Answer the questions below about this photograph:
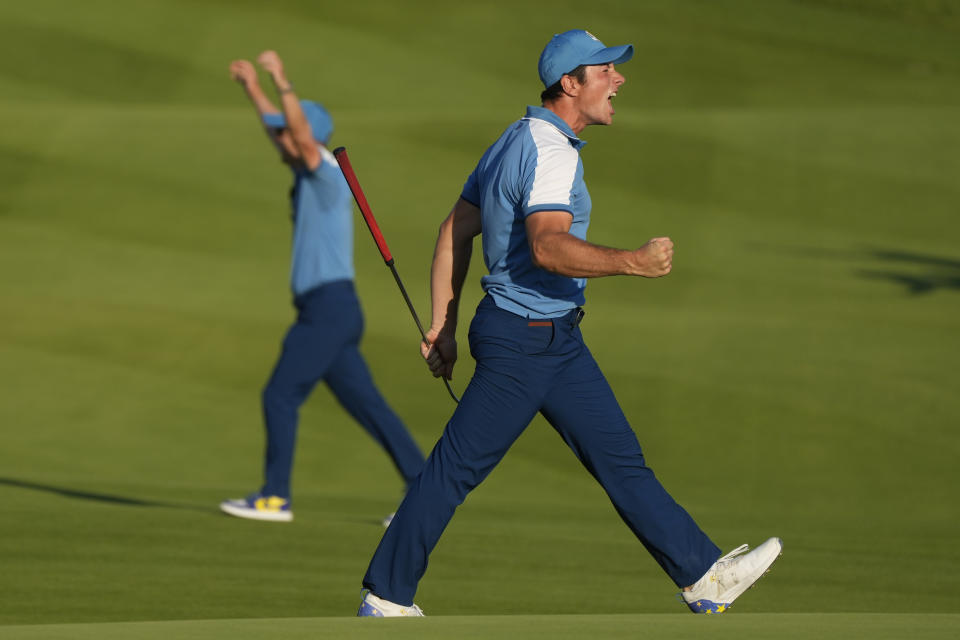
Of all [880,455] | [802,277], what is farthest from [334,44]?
[880,455]

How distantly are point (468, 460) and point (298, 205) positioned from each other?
13.3 ft

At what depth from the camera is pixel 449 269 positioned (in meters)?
6.26

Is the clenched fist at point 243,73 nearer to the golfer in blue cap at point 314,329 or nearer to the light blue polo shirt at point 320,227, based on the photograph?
the golfer in blue cap at point 314,329

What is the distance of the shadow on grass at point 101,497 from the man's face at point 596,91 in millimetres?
4483

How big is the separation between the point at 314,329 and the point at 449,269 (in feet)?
11.0

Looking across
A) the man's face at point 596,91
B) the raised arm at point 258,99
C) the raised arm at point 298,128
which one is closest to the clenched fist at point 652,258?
the man's face at point 596,91

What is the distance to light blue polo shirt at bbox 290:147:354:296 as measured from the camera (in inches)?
376

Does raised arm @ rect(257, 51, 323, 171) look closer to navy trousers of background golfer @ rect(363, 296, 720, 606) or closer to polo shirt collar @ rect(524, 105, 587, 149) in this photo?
polo shirt collar @ rect(524, 105, 587, 149)

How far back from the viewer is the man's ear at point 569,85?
6031mm

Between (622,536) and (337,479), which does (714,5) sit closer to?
(337,479)

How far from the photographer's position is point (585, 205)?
19.3 feet

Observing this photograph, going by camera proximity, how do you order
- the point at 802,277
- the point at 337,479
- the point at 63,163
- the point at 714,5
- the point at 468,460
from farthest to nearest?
the point at 714,5, the point at 63,163, the point at 802,277, the point at 337,479, the point at 468,460

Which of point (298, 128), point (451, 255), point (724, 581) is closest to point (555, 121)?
point (451, 255)

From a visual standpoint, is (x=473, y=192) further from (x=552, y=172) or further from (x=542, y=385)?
(x=542, y=385)
